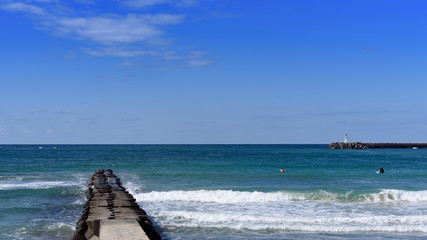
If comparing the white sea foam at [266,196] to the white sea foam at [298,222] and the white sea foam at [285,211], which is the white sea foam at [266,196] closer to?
the white sea foam at [285,211]

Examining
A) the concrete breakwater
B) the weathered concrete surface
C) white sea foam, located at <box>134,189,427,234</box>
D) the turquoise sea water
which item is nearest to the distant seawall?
the turquoise sea water

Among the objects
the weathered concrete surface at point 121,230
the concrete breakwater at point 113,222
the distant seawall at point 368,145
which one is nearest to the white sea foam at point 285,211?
the concrete breakwater at point 113,222

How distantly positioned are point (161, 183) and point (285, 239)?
17503 mm

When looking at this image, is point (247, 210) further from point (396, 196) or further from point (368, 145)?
point (368, 145)

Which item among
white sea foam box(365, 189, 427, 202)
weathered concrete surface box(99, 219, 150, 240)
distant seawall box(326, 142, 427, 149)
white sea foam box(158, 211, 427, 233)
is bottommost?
white sea foam box(158, 211, 427, 233)

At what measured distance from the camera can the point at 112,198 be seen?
19047 mm

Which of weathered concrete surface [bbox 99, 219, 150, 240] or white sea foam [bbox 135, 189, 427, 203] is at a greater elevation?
weathered concrete surface [bbox 99, 219, 150, 240]

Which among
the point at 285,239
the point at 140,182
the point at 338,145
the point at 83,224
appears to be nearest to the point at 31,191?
the point at 140,182

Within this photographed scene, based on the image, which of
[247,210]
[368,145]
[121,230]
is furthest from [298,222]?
[368,145]

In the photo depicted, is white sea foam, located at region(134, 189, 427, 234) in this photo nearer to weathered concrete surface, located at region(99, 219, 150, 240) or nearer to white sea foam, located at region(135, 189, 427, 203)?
white sea foam, located at region(135, 189, 427, 203)

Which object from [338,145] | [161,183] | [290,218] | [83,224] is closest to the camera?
[83,224]

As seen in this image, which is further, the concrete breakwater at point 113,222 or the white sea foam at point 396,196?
the white sea foam at point 396,196

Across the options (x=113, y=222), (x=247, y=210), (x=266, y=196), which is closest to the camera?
(x=113, y=222)

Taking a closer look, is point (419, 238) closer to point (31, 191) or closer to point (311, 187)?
point (311, 187)
